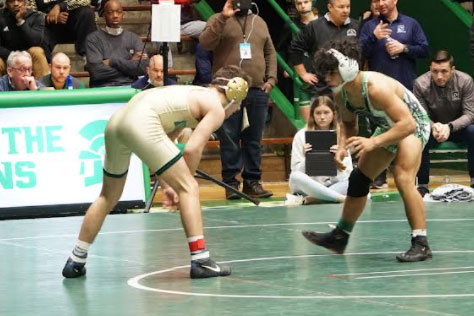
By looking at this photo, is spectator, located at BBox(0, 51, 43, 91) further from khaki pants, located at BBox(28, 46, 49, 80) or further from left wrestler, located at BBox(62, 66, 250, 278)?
left wrestler, located at BBox(62, 66, 250, 278)

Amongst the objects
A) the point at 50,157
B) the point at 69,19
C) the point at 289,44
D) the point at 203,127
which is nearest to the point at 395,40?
the point at 289,44

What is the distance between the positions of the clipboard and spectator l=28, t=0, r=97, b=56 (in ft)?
9.84

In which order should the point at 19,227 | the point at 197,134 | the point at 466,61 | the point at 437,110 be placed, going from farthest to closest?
the point at 466,61, the point at 437,110, the point at 19,227, the point at 197,134

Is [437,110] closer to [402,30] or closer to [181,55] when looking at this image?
[402,30]

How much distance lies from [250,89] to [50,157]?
2157 millimetres

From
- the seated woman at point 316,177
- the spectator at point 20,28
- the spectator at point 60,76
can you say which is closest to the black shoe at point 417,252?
the seated woman at point 316,177

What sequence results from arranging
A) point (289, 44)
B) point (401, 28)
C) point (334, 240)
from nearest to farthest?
point (334, 240)
point (401, 28)
point (289, 44)

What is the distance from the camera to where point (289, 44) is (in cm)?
1396

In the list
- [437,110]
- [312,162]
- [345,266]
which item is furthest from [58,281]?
[437,110]

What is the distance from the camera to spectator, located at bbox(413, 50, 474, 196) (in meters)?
12.1

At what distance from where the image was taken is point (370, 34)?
12.4 metres

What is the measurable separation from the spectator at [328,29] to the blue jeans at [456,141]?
1.36 metres

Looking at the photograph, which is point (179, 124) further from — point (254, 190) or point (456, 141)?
point (456, 141)

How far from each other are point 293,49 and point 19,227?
394 centimetres
